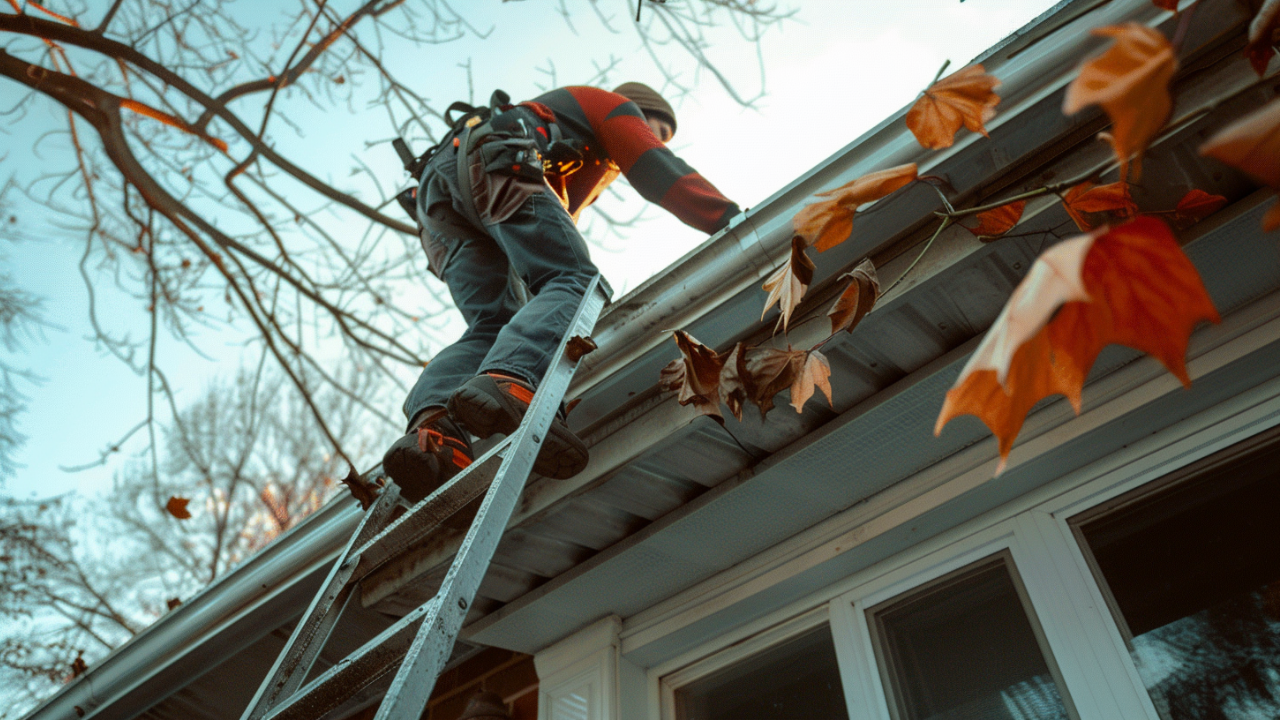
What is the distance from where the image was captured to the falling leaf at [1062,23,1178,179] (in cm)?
49

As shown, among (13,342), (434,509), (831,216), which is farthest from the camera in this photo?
(13,342)

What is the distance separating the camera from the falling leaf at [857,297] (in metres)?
1.35

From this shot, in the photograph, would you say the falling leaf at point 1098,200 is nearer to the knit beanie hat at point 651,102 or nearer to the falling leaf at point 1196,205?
the falling leaf at point 1196,205

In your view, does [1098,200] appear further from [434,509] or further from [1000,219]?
[434,509]

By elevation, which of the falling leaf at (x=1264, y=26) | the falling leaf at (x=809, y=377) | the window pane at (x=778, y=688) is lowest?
the window pane at (x=778, y=688)

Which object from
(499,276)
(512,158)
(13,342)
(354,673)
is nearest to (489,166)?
(512,158)

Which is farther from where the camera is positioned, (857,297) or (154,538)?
(154,538)

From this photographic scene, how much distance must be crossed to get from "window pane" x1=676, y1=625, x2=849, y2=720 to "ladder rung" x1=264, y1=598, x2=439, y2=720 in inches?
35.5

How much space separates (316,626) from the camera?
172cm

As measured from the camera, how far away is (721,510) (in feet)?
6.14

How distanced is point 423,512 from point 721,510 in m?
0.68

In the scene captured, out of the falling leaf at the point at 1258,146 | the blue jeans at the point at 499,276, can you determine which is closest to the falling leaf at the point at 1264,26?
the falling leaf at the point at 1258,146

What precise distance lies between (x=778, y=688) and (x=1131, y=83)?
1.67 m

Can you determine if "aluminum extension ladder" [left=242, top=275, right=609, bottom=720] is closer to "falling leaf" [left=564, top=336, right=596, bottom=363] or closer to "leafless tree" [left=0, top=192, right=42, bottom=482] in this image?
"falling leaf" [left=564, top=336, right=596, bottom=363]
